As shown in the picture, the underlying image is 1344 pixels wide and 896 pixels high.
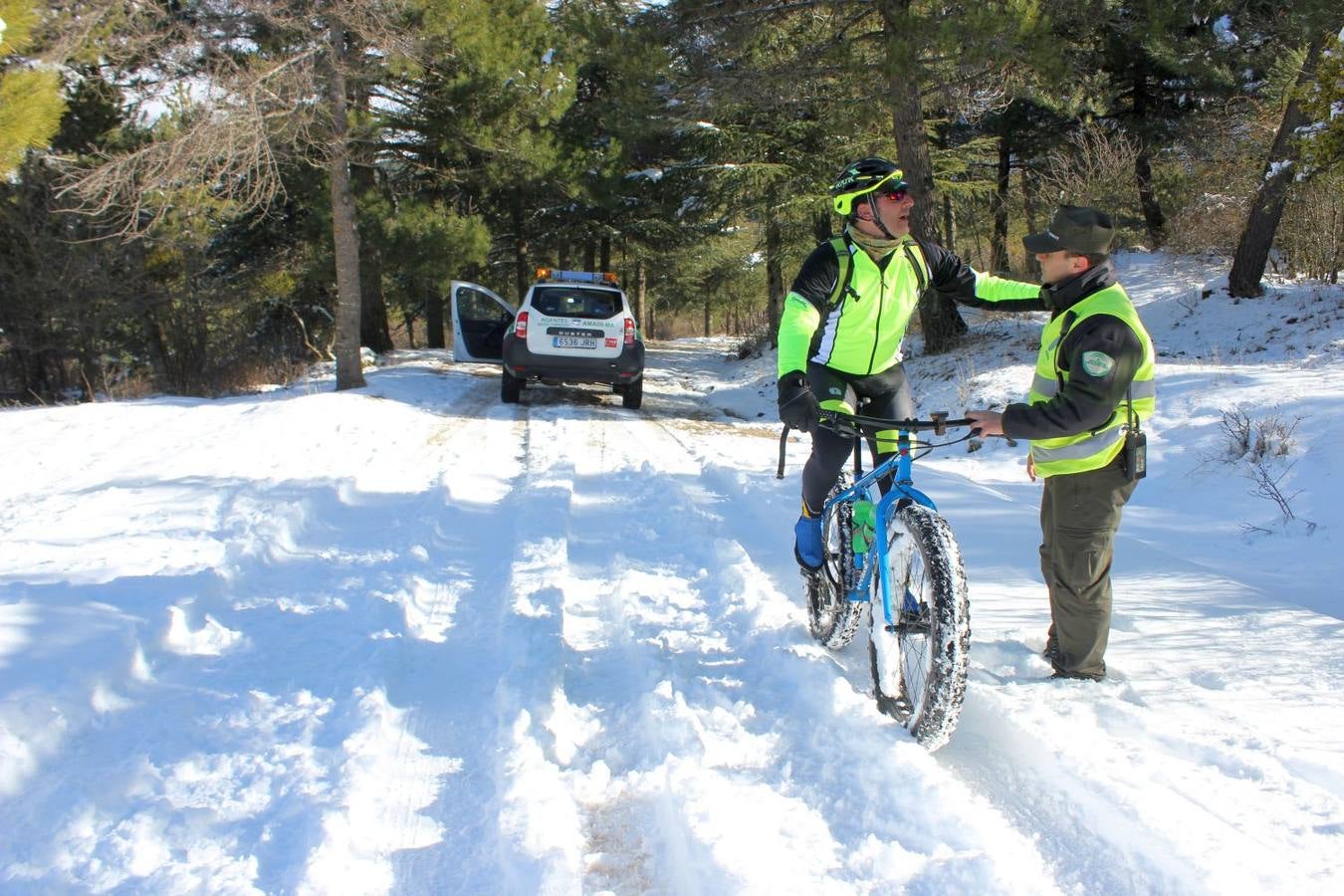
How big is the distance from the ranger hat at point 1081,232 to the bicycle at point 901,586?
0.76 metres

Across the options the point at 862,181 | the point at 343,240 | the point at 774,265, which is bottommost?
the point at 862,181

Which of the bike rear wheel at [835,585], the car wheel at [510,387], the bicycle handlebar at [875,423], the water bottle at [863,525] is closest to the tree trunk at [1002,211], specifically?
the car wheel at [510,387]

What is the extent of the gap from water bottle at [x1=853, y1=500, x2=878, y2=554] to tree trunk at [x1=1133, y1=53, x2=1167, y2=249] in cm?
1812

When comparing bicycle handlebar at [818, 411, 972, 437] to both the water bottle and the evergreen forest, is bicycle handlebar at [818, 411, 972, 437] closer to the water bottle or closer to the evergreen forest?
the water bottle

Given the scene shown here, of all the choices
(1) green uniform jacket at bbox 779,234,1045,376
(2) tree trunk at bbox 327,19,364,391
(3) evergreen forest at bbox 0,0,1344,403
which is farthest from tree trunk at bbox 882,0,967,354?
(2) tree trunk at bbox 327,19,364,391

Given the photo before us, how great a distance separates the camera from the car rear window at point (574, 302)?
11.7 m

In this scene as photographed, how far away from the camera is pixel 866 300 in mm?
3320

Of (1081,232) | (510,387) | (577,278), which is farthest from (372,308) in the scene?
(1081,232)

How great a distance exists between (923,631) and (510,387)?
32.8 ft

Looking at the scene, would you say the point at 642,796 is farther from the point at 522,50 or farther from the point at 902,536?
the point at 522,50

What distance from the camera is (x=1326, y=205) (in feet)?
41.0

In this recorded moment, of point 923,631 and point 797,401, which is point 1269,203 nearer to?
point 797,401

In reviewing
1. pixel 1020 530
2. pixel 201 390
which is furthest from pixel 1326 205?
pixel 201 390

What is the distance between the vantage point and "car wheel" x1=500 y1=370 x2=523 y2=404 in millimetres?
12078
